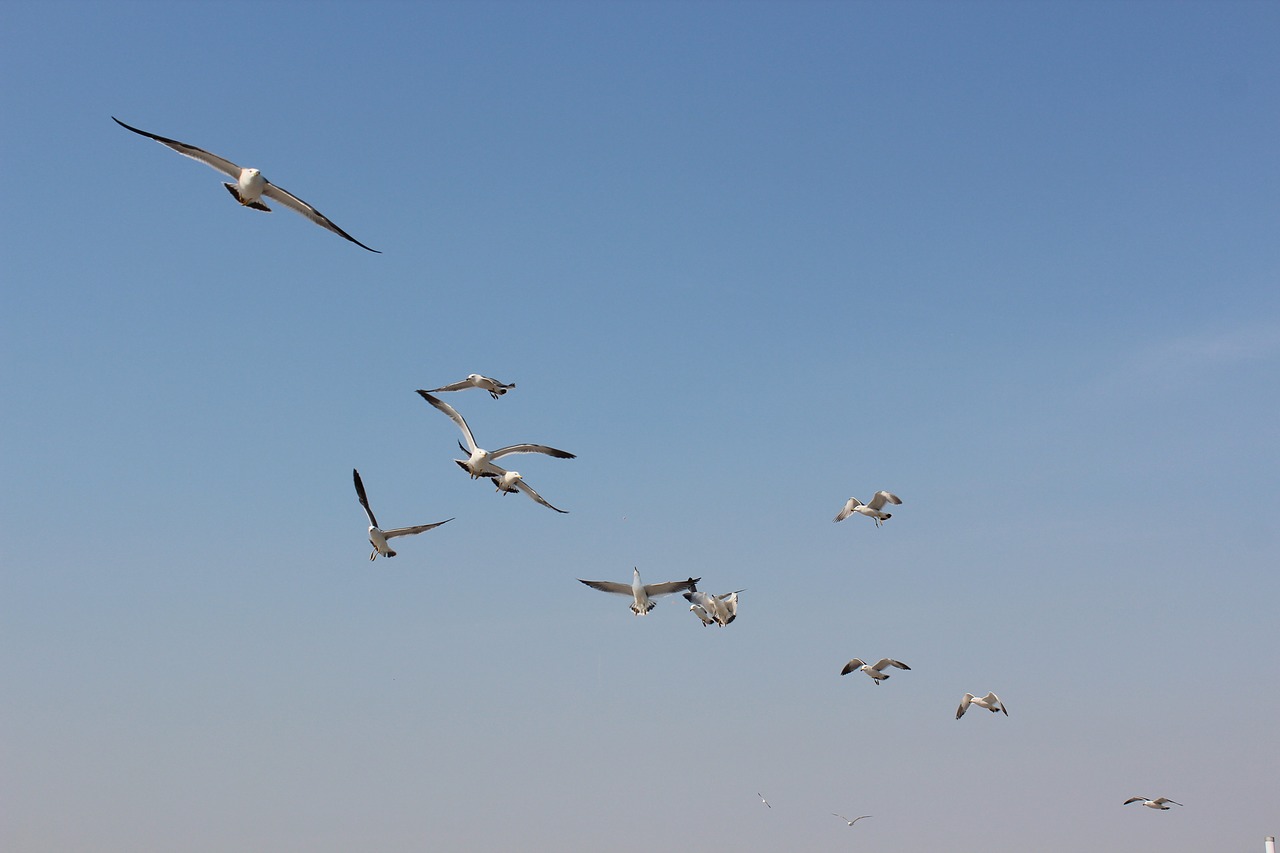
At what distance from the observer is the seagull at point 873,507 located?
6612 centimetres

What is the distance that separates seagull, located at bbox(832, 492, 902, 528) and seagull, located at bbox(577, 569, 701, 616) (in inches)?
827

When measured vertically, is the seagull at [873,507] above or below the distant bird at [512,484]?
above

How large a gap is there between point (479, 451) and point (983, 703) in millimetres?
36499

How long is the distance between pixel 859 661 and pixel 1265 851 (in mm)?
44305

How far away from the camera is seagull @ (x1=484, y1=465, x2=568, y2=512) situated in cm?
4869

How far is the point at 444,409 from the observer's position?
51344mm

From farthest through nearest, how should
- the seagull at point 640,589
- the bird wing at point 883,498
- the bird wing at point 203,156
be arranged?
the bird wing at point 883,498
the seagull at point 640,589
the bird wing at point 203,156

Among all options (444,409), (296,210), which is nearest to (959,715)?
(444,409)

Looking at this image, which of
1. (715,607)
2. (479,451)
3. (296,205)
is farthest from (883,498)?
(296,205)

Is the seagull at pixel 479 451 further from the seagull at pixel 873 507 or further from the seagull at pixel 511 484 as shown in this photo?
the seagull at pixel 873 507

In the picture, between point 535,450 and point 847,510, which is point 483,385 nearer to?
point 535,450

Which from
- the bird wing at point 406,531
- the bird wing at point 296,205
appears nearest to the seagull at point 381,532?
the bird wing at point 406,531

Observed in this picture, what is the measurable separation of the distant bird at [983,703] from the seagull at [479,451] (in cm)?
Answer: 3196

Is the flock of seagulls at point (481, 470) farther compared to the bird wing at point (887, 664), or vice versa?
the bird wing at point (887, 664)
